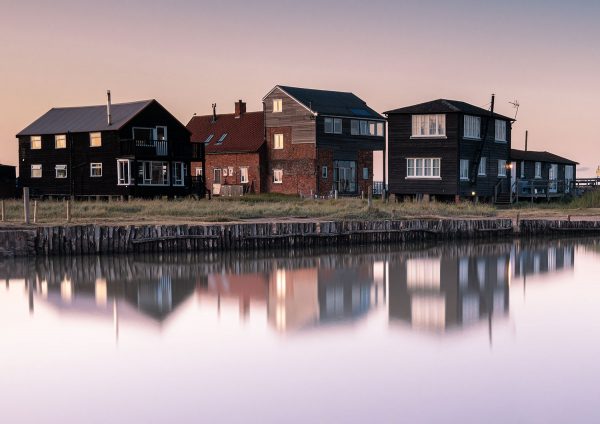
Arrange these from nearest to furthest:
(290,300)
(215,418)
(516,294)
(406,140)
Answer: (215,418) → (290,300) → (516,294) → (406,140)

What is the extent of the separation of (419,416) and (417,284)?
13.2 meters

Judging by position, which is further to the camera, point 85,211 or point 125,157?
point 125,157

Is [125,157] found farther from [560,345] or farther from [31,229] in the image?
[560,345]

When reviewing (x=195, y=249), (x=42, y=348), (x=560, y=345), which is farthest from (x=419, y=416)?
(x=195, y=249)

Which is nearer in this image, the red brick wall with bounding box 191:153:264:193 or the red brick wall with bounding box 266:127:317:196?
the red brick wall with bounding box 266:127:317:196

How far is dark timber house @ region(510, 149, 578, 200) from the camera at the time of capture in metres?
58.2

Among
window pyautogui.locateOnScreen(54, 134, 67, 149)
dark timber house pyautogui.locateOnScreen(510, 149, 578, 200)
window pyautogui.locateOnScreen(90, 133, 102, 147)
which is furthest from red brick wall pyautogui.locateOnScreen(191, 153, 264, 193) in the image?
dark timber house pyautogui.locateOnScreen(510, 149, 578, 200)

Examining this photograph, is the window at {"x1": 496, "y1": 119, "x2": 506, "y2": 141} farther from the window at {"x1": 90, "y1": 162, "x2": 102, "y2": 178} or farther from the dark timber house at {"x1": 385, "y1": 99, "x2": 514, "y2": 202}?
the window at {"x1": 90, "y1": 162, "x2": 102, "y2": 178}

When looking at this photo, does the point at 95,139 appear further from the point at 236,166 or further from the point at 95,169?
the point at 236,166

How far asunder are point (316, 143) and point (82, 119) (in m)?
16.8

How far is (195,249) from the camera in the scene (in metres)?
30.7

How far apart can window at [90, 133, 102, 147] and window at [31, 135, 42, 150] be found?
5.08m

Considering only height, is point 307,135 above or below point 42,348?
above

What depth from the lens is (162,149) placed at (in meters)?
55.3
